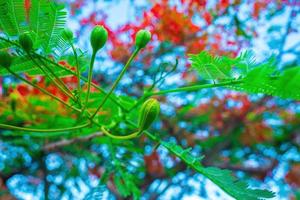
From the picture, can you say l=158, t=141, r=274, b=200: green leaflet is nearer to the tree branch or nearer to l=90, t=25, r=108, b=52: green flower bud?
l=90, t=25, r=108, b=52: green flower bud

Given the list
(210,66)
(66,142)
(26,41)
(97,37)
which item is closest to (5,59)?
(26,41)

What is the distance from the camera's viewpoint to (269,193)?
110 cm

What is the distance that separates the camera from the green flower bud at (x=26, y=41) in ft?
3.28

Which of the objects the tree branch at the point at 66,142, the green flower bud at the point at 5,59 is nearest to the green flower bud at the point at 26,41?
the green flower bud at the point at 5,59

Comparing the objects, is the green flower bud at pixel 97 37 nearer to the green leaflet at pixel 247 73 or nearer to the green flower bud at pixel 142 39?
the green flower bud at pixel 142 39

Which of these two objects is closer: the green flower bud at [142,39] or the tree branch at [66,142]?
the green flower bud at [142,39]

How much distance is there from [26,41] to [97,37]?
0.56 ft

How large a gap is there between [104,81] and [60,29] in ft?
7.73

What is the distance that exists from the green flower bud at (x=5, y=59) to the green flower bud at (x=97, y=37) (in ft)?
0.69

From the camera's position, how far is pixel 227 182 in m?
1.17

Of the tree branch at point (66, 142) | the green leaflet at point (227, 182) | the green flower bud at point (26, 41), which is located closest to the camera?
the green flower bud at point (26, 41)

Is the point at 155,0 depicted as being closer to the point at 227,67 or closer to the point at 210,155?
the point at 210,155

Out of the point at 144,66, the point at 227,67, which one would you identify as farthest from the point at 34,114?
the point at 227,67

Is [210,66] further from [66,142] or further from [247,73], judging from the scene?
[66,142]
